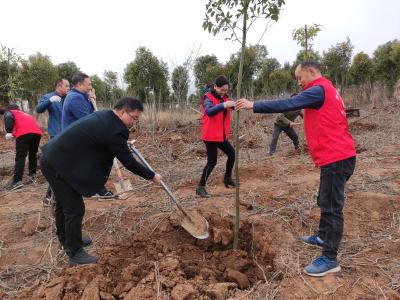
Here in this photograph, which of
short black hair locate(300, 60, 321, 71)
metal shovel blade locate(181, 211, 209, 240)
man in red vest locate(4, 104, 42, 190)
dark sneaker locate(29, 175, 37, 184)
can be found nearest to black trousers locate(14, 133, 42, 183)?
man in red vest locate(4, 104, 42, 190)

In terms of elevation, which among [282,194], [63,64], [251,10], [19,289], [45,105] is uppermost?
[63,64]

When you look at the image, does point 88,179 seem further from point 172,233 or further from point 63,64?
point 63,64

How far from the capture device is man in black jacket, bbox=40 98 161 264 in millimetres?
2670

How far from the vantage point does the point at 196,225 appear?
3.42 meters

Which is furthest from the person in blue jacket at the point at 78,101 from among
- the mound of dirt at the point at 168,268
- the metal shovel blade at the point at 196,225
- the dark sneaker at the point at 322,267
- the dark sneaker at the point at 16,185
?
the dark sneaker at the point at 322,267

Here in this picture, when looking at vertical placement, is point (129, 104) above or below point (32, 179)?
above

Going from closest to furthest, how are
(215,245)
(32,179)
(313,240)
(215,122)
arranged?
(313,240) → (215,245) → (215,122) → (32,179)

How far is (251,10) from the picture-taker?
276 centimetres

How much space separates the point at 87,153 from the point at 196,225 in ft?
4.36

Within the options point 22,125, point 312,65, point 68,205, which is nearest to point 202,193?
point 68,205

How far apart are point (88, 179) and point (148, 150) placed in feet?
18.1

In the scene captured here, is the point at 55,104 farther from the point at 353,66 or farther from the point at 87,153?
the point at 353,66

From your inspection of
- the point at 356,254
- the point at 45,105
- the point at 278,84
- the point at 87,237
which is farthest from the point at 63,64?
the point at 356,254

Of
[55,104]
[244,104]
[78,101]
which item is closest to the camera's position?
[244,104]
